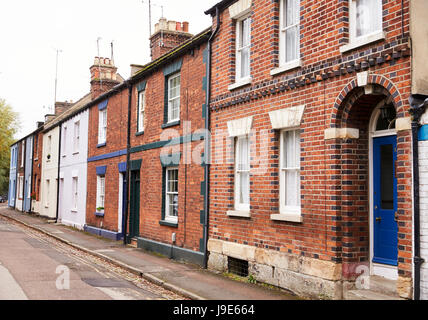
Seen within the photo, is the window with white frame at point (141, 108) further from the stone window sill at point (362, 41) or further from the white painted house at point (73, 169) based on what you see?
the stone window sill at point (362, 41)

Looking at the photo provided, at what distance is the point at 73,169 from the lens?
2428cm

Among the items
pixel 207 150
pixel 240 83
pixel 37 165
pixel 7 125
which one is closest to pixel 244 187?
pixel 207 150

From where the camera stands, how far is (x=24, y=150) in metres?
38.8

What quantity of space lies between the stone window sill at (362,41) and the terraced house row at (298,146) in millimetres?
22

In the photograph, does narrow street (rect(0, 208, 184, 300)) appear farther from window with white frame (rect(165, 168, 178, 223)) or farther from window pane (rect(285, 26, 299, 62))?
window pane (rect(285, 26, 299, 62))

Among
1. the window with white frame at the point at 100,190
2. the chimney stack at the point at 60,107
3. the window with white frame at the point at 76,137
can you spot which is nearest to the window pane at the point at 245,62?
the window with white frame at the point at 100,190

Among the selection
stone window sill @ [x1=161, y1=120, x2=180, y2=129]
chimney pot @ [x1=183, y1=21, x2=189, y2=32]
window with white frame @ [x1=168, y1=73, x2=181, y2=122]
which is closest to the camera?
stone window sill @ [x1=161, y1=120, x2=180, y2=129]

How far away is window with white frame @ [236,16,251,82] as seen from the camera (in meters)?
10.9

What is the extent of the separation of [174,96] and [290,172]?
6150 mm

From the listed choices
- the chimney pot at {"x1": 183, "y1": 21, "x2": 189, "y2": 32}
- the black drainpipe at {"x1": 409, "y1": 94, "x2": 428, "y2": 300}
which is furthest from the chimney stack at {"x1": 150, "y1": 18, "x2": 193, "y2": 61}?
the black drainpipe at {"x1": 409, "y1": 94, "x2": 428, "y2": 300}

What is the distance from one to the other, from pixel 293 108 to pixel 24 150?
34527mm

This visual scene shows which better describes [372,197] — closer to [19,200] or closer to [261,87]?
[261,87]

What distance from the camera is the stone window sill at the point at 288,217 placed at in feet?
28.4

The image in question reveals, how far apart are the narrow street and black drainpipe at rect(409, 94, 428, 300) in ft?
14.7
